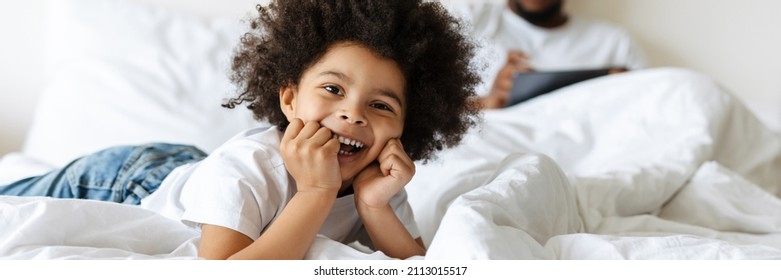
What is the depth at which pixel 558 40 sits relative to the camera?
1983 millimetres

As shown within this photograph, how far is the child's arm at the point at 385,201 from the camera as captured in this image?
80 centimetres

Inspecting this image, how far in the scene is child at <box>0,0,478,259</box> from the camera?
757 mm

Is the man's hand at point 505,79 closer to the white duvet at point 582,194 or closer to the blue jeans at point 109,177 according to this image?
the white duvet at point 582,194

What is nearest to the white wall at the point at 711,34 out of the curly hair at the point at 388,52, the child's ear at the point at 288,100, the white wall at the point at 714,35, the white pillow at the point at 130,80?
the white wall at the point at 714,35

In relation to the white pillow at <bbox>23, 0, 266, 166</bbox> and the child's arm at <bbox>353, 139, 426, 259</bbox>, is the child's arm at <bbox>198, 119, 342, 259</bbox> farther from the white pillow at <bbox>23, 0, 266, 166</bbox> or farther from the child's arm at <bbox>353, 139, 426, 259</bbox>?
the white pillow at <bbox>23, 0, 266, 166</bbox>

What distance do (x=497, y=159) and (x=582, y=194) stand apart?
315 millimetres

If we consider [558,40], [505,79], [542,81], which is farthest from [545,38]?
[542,81]

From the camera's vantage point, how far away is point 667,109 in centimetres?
136

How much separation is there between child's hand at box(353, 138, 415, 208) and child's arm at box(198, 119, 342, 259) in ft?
0.15

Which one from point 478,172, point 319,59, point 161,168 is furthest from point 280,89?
point 478,172

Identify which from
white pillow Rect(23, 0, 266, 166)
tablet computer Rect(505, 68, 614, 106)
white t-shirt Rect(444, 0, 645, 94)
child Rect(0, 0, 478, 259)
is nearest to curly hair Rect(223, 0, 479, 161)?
child Rect(0, 0, 478, 259)

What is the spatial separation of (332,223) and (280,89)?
16 centimetres

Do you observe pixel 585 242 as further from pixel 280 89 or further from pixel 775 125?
pixel 775 125

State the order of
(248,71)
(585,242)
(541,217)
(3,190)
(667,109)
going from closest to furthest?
1. (585,242)
2. (541,217)
3. (248,71)
4. (3,190)
5. (667,109)
